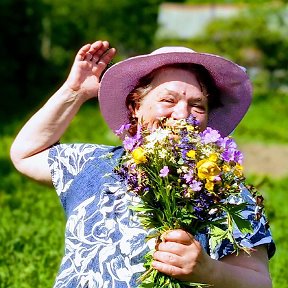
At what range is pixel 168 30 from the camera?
36000 mm

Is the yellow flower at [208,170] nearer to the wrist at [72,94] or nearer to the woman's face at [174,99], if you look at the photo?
the woman's face at [174,99]

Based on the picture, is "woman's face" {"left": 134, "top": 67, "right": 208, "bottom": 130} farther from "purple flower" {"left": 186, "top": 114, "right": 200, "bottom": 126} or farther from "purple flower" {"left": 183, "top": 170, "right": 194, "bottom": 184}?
"purple flower" {"left": 183, "top": 170, "right": 194, "bottom": 184}

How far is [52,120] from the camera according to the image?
11.5 feet

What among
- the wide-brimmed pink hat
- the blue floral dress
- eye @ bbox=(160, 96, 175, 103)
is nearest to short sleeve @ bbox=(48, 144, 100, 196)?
the blue floral dress

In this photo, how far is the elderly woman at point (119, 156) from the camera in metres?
2.92

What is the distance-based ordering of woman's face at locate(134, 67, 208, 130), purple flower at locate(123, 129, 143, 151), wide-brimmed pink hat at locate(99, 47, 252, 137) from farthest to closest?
wide-brimmed pink hat at locate(99, 47, 252, 137) → woman's face at locate(134, 67, 208, 130) → purple flower at locate(123, 129, 143, 151)

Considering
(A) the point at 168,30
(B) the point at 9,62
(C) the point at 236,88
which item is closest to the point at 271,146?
(B) the point at 9,62

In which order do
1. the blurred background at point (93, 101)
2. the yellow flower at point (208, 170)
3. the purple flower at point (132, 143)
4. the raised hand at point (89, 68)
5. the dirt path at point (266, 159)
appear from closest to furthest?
1. the yellow flower at point (208, 170)
2. the purple flower at point (132, 143)
3. the raised hand at point (89, 68)
4. the blurred background at point (93, 101)
5. the dirt path at point (266, 159)

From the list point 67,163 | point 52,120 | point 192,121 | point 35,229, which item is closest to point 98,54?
point 52,120

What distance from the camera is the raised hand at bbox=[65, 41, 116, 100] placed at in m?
3.51

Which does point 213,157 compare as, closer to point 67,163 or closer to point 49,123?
point 67,163

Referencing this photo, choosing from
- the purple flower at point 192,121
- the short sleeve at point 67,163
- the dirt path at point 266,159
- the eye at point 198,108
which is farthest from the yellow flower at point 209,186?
the dirt path at point 266,159

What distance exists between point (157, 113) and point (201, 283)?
0.61m

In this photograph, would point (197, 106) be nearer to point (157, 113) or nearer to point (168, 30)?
point (157, 113)
